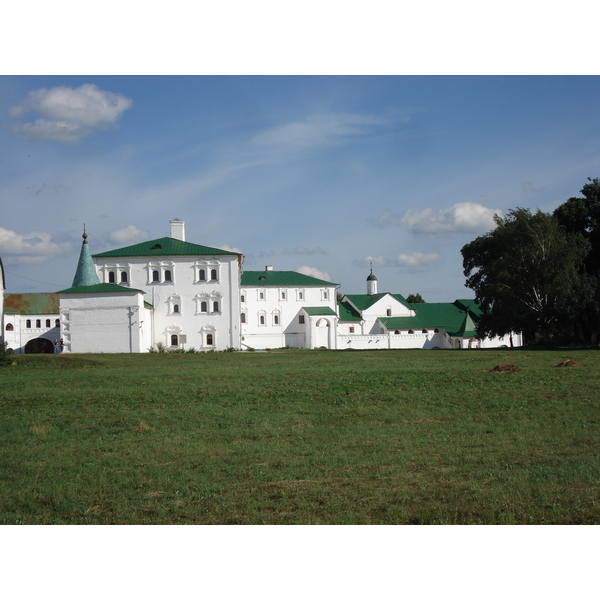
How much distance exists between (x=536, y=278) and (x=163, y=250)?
3291 centimetres

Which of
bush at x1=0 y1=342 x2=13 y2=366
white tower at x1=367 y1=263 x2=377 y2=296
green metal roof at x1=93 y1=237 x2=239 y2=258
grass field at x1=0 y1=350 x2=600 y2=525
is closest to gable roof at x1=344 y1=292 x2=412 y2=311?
white tower at x1=367 y1=263 x2=377 y2=296

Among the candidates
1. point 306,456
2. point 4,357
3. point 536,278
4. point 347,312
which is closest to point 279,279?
point 347,312

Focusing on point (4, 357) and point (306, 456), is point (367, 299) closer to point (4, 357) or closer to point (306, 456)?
point (4, 357)

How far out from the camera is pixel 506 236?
157ft

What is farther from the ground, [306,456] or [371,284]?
[371,284]

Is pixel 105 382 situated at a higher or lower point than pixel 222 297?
lower

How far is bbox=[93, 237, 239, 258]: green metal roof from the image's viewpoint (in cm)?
5900

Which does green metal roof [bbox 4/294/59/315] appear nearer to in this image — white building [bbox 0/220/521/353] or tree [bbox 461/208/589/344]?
white building [bbox 0/220/521/353]

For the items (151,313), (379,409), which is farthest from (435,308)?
(379,409)

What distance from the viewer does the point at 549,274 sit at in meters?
45.0

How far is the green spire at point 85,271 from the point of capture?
5803 cm

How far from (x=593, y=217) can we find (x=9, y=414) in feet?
152

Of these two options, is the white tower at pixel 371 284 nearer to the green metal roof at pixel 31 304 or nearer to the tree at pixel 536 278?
the tree at pixel 536 278

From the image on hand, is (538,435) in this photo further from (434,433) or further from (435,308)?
(435,308)
